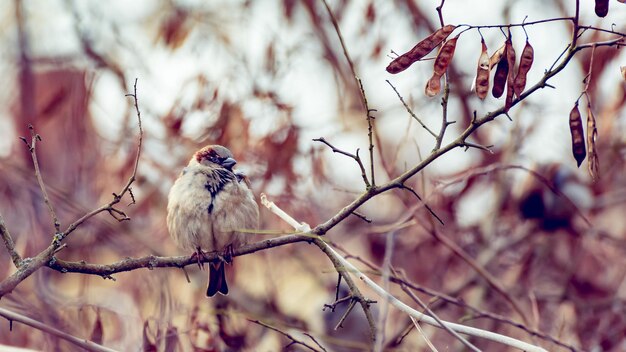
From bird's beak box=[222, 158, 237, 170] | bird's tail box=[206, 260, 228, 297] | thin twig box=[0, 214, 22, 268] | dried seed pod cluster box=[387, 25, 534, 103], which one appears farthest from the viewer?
bird's tail box=[206, 260, 228, 297]

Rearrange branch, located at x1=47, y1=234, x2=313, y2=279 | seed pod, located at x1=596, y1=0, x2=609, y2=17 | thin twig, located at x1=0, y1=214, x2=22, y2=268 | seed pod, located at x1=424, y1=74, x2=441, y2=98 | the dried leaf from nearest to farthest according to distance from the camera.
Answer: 1. seed pod, located at x1=596, y1=0, x2=609, y2=17
2. seed pod, located at x1=424, y1=74, x2=441, y2=98
3. thin twig, located at x1=0, y1=214, x2=22, y2=268
4. branch, located at x1=47, y1=234, x2=313, y2=279
5. the dried leaf

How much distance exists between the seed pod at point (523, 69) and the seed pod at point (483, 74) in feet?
0.37

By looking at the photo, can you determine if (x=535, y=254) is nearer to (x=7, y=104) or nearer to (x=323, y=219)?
(x=323, y=219)

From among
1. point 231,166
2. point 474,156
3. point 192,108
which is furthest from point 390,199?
point 231,166

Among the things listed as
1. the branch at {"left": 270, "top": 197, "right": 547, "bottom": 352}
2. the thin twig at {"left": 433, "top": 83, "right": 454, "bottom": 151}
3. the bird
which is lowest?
the branch at {"left": 270, "top": 197, "right": 547, "bottom": 352}

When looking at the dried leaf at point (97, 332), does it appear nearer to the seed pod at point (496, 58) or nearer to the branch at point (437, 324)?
the branch at point (437, 324)

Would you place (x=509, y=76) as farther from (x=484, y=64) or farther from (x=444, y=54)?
(x=444, y=54)

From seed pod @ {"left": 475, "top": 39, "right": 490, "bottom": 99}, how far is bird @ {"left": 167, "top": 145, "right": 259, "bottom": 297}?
1969 mm

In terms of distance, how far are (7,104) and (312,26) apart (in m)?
3.10

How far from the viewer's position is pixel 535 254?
22.7ft

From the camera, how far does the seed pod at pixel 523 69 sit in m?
2.44

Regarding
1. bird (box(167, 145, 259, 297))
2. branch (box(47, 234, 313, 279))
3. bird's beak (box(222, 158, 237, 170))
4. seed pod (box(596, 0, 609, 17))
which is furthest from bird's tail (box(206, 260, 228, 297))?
seed pod (box(596, 0, 609, 17))

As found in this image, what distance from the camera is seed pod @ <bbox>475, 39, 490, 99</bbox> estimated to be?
8.25 feet

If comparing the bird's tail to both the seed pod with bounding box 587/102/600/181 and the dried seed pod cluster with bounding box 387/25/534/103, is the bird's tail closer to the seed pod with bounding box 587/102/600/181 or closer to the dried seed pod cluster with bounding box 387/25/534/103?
the dried seed pod cluster with bounding box 387/25/534/103
